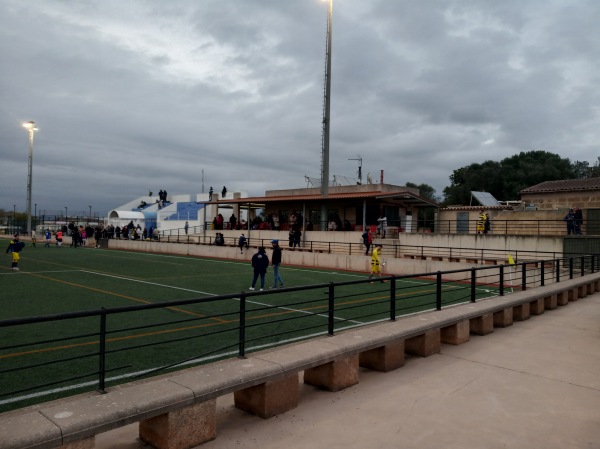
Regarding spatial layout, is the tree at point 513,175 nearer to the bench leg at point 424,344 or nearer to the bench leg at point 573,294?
the bench leg at point 573,294

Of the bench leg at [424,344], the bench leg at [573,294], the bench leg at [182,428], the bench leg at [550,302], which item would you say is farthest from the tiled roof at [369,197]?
the bench leg at [182,428]

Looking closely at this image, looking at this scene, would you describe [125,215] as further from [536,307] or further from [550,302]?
[536,307]

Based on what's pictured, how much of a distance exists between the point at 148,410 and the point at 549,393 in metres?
5.02

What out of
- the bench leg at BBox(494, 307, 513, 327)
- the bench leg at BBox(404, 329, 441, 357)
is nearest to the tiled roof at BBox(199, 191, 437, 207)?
the bench leg at BBox(494, 307, 513, 327)

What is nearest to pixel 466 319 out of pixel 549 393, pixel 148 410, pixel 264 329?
pixel 549 393

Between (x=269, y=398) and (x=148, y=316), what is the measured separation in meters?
6.85

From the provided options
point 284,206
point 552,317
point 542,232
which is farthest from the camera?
point 284,206

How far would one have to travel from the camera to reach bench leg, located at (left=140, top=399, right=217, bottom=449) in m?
4.36

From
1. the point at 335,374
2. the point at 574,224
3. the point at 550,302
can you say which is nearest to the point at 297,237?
the point at 574,224

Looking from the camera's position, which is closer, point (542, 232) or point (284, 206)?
point (542, 232)

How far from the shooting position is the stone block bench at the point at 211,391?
3812 millimetres

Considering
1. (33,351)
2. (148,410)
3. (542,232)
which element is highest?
(542,232)

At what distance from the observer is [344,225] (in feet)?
113

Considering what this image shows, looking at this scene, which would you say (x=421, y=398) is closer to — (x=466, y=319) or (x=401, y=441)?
(x=401, y=441)
